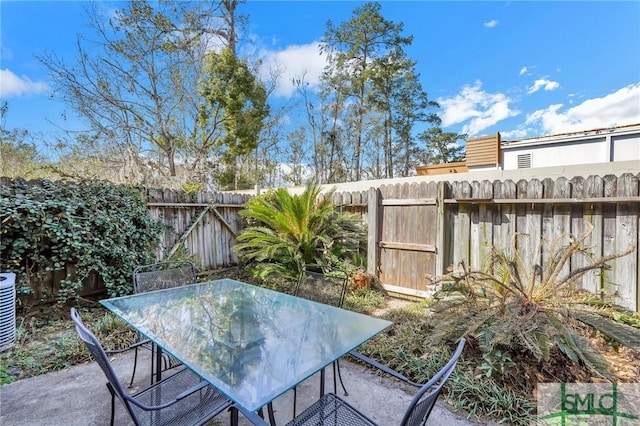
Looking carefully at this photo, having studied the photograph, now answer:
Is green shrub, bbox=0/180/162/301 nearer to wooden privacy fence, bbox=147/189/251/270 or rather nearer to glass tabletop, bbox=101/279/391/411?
wooden privacy fence, bbox=147/189/251/270

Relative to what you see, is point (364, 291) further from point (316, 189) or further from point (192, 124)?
point (192, 124)

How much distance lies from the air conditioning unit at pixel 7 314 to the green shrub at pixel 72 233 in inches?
18.2

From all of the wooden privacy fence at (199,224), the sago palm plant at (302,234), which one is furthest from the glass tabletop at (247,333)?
the wooden privacy fence at (199,224)

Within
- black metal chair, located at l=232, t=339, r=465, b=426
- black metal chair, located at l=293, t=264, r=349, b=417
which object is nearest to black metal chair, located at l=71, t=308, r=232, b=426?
black metal chair, located at l=232, t=339, r=465, b=426

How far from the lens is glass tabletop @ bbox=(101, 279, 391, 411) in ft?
4.04

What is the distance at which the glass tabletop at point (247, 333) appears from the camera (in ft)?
4.04

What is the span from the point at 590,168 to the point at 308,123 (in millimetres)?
10048

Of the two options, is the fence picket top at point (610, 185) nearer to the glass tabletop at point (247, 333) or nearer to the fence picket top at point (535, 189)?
the fence picket top at point (535, 189)

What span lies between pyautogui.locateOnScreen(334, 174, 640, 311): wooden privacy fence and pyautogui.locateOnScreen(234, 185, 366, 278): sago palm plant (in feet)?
1.18

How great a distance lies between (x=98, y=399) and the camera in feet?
6.78

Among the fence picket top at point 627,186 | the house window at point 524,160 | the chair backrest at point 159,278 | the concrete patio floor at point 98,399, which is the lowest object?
the concrete patio floor at point 98,399

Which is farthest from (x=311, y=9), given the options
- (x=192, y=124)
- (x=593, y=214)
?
(x=593, y=214)

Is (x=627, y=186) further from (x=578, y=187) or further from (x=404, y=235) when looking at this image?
(x=404, y=235)

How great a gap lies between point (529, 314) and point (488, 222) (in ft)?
5.02
